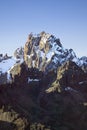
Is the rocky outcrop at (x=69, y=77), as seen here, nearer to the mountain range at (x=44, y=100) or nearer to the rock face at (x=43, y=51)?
the mountain range at (x=44, y=100)

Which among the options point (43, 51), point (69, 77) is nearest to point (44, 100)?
point (69, 77)

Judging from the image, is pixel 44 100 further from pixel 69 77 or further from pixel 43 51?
pixel 43 51

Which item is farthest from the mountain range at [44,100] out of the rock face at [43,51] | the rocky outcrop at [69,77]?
the rock face at [43,51]

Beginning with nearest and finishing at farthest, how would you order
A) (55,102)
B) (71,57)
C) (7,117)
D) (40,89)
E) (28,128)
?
(28,128) < (7,117) < (55,102) < (40,89) < (71,57)

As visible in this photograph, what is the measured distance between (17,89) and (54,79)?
21.4 meters

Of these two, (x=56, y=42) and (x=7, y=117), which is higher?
(x=56, y=42)

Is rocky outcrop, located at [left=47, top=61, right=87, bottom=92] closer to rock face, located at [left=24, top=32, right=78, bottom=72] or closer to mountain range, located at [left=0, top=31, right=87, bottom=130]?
mountain range, located at [left=0, top=31, right=87, bottom=130]

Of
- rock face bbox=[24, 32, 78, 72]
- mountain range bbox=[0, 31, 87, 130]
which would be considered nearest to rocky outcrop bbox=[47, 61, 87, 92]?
mountain range bbox=[0, 31, 87, 130]

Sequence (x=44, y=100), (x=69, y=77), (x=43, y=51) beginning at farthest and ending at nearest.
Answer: (x=43, y=51) < (x=69, y=77) < (x=44, y=100)

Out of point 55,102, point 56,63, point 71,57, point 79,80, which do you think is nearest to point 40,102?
point 55,102

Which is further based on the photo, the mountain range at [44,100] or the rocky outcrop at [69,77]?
the rocky outcrop at [69,77]

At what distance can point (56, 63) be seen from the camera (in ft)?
541

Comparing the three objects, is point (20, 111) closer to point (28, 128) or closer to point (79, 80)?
point (28, 128)

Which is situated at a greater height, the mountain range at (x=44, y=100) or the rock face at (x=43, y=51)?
the rock face at (x=43, y=51)
